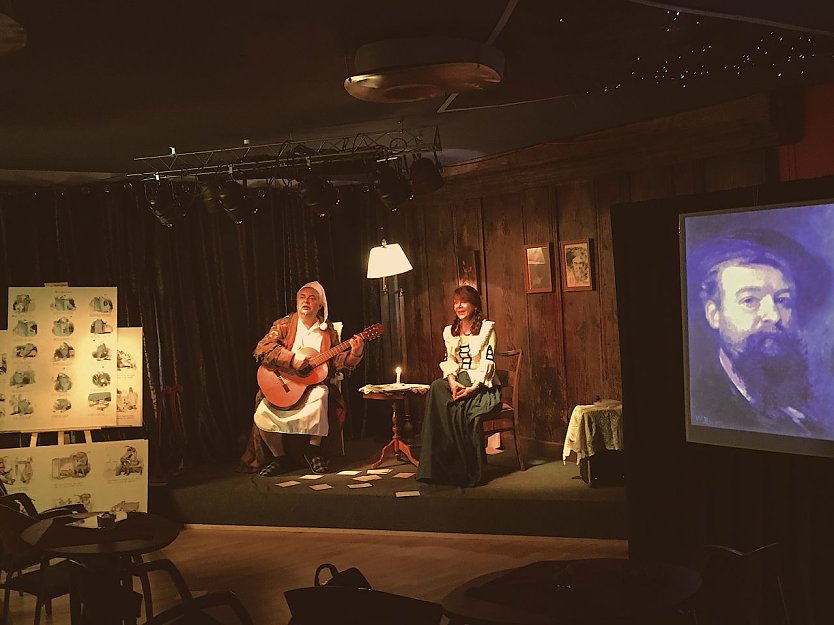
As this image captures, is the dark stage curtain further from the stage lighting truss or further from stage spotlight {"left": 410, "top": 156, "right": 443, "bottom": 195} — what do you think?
stage spotlight {"left": 410, "top": 156, "right": 443, "bottom": 195}

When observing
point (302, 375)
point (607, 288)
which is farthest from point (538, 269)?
point (302, 375)

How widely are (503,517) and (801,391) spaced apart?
2.79 meters

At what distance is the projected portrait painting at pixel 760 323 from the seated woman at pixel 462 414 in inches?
102

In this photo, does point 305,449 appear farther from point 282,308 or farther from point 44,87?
point 44,87

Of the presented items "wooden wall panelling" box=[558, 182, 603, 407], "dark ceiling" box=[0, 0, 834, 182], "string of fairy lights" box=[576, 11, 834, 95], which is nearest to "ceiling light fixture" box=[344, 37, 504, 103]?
"dark ceiling" box=[0, 0, 834, 182]

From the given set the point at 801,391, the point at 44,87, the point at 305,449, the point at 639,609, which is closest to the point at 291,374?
the point at 305,449

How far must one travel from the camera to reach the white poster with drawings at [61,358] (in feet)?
22.7

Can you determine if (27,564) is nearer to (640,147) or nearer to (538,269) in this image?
(538,269)

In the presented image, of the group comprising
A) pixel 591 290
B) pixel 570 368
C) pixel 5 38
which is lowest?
pixel 570 368

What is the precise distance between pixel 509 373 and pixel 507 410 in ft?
1.98

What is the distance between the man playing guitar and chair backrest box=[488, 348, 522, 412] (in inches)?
44.8

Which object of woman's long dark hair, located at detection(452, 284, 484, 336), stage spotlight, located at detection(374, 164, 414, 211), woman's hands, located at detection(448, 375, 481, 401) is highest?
stage spotlight, located at detection(374, 164, 414, 211)

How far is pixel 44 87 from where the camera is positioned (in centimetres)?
563

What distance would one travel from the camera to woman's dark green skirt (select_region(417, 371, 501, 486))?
22.6 feet
